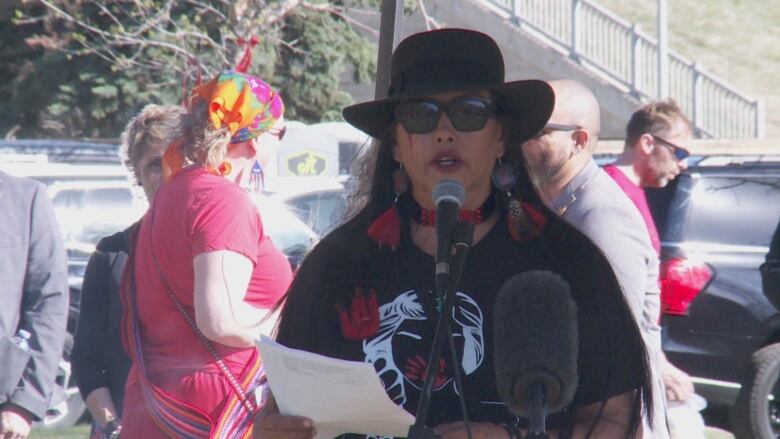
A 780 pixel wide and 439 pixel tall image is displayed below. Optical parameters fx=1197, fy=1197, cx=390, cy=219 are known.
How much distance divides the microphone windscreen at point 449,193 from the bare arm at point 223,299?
1.09 metres

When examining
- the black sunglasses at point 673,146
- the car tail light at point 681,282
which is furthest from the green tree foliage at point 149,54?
the black sunglasses at point 673,146

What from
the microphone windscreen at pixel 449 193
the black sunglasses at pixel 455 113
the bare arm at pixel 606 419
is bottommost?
the bare arm at pixel 606 419

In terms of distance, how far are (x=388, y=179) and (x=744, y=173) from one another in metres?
6.26

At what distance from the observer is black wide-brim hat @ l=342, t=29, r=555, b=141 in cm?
265

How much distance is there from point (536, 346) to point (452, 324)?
0.45m

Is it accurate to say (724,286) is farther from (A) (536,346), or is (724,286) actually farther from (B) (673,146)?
(A) (536,346)

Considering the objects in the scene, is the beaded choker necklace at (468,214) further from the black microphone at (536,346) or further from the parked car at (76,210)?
the parked car at (76,210)

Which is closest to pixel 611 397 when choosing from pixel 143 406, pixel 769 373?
pixel 143 406

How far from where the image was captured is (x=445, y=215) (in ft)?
7.52

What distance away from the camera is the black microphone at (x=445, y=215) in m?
2.25

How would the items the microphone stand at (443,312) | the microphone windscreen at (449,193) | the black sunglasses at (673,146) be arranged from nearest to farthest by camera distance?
the microphone stand at (443,312) < the microphone windscreen at (449,193) < the black sunglasses at (673,146)

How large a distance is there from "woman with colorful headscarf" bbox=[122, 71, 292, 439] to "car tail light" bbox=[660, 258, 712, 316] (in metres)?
4.92

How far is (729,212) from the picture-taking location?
855 centimetres

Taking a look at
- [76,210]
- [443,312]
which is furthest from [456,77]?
[76,210]
